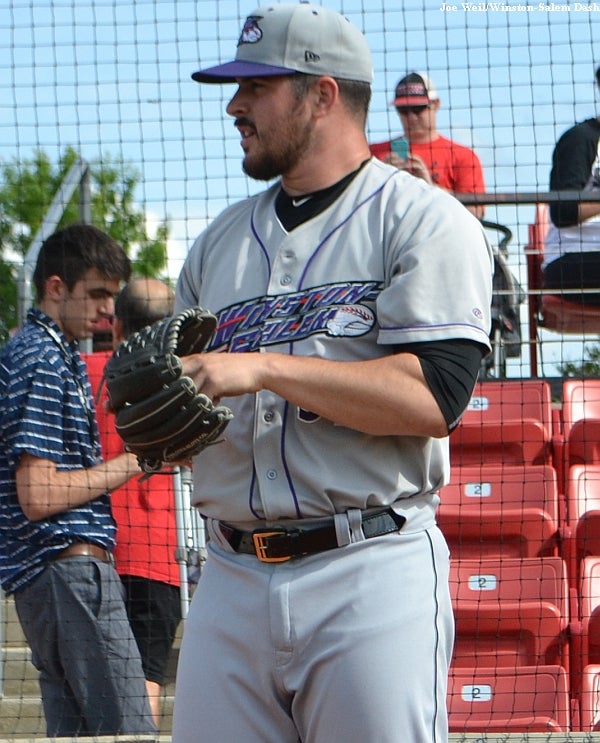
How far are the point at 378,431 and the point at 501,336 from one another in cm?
347

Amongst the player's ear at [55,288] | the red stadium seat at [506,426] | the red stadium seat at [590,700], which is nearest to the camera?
the player's ear at [55,288]

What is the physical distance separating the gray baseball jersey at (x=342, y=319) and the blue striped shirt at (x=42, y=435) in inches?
48.2

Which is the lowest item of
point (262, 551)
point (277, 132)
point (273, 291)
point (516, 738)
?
point (516, 738)

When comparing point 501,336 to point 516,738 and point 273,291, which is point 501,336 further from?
point 273,291

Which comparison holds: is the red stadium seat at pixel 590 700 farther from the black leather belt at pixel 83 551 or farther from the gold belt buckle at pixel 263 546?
the gold belt buckle at pixel 263 546

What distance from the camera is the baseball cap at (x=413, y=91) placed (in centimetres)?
526

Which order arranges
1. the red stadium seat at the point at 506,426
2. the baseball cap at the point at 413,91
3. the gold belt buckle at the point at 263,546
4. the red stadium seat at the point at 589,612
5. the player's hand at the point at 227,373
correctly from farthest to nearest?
the baseball cap at the point at 413,91, the red stadium seat at the point at 506,426, the red stadium seat at the point at 589,612, the gold belt buckle at the point at 263,546, the player's hand at the point at 227,373

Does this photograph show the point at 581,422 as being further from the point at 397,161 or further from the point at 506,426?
the point at 397,161

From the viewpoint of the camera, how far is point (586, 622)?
4.14 m

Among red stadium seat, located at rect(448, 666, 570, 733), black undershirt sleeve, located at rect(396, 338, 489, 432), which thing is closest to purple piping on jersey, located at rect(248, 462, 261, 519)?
black undershirt sleeve, located at rect(396, 338, 489, 432)

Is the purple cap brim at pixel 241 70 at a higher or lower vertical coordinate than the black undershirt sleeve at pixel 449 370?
higher

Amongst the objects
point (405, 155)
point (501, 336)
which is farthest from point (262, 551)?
point (501, 336)

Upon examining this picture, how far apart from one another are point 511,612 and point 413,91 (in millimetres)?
2301

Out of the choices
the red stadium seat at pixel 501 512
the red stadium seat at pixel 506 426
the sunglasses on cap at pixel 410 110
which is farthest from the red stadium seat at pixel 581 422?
the sunglasses on cap at pixel 410 110
